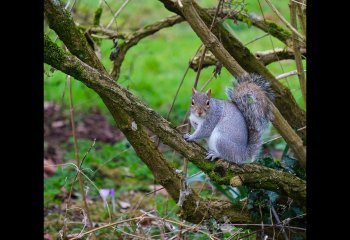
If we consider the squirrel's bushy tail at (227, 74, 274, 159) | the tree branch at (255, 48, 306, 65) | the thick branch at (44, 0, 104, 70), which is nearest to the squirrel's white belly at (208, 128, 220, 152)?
the squirrel's bushy tail at (227, 74, 274, 159)

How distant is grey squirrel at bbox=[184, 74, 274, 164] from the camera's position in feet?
8.21

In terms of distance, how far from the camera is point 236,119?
2.67 m

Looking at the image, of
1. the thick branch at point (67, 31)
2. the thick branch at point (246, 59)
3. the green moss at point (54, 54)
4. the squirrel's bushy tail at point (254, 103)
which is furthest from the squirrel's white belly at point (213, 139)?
the green moss at point (54, 54)

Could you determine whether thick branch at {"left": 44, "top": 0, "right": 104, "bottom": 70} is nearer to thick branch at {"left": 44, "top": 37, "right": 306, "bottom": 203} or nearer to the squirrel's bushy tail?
thick branch at {"left": 44, "top": 37, "right": 306, "bottom": 203}

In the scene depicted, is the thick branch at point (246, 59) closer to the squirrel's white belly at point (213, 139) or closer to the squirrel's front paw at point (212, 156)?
the squirrel's white belly at point (213, 139)

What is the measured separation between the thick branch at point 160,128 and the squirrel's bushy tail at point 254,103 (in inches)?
10.1

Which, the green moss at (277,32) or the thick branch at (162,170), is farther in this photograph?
the green moss at (277,32)

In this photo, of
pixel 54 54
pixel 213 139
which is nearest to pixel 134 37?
pixel 213 139

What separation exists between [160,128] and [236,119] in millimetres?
674

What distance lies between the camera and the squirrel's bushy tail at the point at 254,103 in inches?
96.9

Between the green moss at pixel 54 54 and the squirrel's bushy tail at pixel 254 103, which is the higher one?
the green moss at pixel 54 54

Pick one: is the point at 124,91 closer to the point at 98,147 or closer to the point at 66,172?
the point at 66,172
